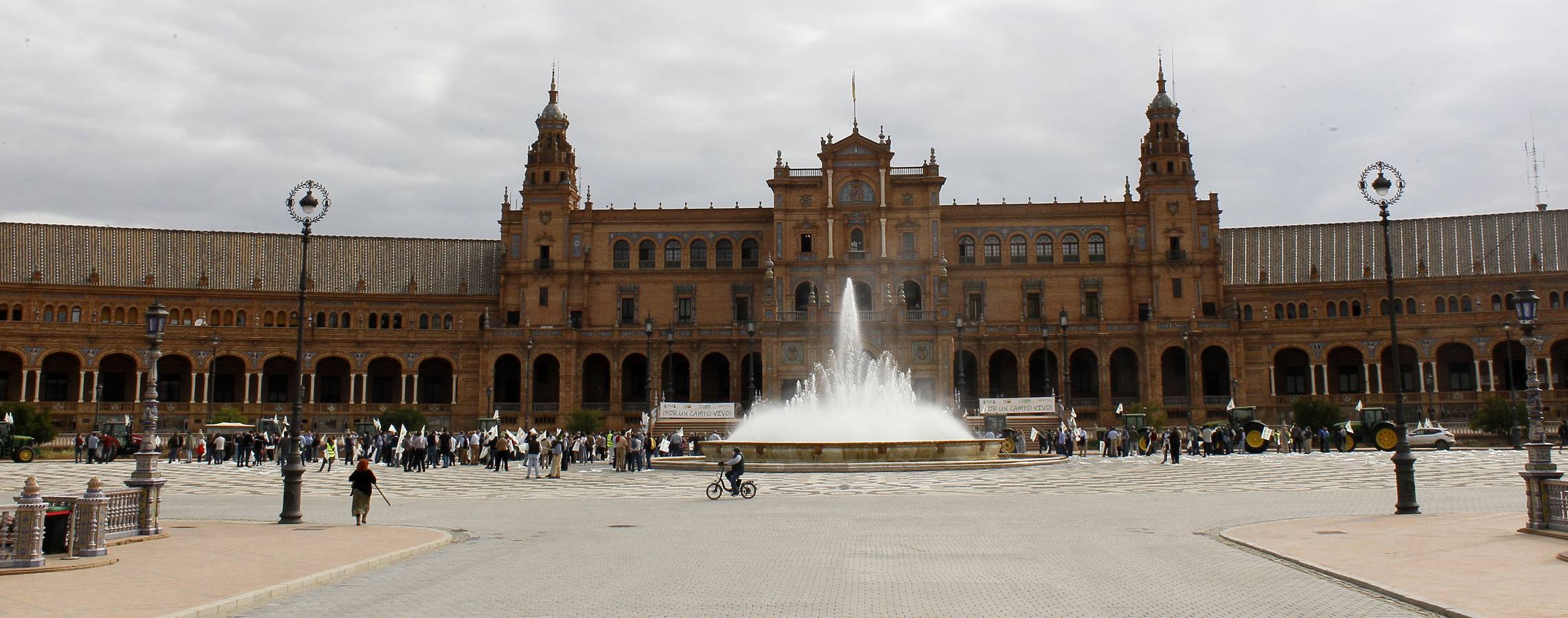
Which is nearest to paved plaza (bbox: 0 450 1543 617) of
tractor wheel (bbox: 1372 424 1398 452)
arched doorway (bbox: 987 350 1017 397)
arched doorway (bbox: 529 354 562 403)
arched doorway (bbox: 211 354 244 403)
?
tractor wheel (bbox: 1372 424 1398 452)

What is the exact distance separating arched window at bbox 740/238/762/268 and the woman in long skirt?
5926cm

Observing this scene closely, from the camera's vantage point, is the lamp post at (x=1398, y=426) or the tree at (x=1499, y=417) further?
the tree at (x=1499, y=417)

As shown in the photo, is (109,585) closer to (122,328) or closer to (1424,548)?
(1424,548)

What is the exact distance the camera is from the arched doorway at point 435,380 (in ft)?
267

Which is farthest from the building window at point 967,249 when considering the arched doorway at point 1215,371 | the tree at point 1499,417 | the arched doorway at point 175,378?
the arched doorway at point 175,378

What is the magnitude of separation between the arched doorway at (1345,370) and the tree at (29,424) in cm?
7419

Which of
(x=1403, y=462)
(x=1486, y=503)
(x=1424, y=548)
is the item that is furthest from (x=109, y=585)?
(x=1486, y=503)

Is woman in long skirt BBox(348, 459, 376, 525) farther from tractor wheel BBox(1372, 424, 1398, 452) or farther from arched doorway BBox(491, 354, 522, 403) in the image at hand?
arched doorway BBox(491, 354, 522, 403)

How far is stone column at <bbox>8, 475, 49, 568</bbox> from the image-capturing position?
1428 cm

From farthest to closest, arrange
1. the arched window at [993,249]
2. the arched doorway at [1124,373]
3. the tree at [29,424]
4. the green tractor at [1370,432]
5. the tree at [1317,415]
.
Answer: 1. the arched window at [993,249]
2. the arched doorway at [1124,373]
3. the tree at [1317,415]
4. the tree at [29,424]
5. the green tractor at [1370,432]

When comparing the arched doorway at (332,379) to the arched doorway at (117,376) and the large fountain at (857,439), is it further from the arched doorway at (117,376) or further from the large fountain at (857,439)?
the large fountain at (857,439)

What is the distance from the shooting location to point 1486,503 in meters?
23.3

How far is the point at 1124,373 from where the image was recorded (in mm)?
76062

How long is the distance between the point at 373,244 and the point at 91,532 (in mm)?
73927
